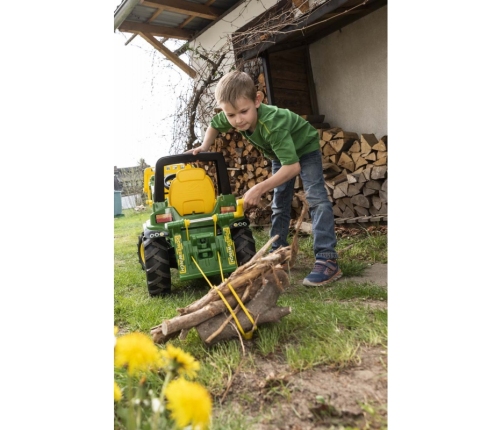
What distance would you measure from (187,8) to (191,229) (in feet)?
6.34

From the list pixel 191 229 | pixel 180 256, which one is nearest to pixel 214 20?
pixel 191 229

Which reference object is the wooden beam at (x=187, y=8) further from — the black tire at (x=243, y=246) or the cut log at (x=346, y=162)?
the black tire at (x=243, y=246)

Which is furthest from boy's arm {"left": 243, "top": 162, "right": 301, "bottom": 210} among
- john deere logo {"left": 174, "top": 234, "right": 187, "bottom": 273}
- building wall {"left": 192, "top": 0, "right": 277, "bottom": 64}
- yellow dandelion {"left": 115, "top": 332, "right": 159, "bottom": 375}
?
building wall {"left": 192, "top": 0, "right": 277, "bottom": 64}

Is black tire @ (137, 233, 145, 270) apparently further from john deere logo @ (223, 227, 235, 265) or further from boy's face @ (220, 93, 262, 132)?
boy's face @ (220, 93, 262, 132)

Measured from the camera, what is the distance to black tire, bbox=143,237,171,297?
4.62ft

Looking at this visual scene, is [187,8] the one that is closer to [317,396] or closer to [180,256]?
[180,256]

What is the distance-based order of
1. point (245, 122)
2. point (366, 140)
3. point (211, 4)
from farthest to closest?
point (211, 4) → point (366, 140) → point (245, 122)

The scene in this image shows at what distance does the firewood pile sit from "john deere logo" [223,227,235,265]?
96 centimetres

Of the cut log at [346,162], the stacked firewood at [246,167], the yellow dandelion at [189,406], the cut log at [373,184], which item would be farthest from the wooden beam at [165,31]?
the yellow dandelion at [189,406]

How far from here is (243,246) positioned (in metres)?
1.49
